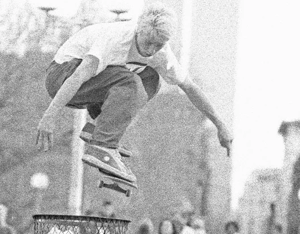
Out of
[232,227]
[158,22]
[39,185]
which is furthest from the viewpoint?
[232,227]

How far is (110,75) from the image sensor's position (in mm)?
7355

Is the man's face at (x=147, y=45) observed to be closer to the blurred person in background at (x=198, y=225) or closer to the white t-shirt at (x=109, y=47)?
the white t-shirt at (x=109, y=47)

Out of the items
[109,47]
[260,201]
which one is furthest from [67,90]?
[260,201]

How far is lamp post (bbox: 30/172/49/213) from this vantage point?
408 inches

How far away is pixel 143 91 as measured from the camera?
24.3 ft

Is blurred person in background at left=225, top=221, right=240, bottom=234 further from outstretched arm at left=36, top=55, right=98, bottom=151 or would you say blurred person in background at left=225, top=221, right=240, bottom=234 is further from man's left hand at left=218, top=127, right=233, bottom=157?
outstretched arm at left=36, top=55, right=98, bottom=151

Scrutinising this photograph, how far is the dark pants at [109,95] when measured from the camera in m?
7.23

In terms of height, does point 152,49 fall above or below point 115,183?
above

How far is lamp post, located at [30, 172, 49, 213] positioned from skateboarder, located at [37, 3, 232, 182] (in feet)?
9.17

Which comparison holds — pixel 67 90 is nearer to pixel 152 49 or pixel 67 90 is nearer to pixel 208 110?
pixel 152 49

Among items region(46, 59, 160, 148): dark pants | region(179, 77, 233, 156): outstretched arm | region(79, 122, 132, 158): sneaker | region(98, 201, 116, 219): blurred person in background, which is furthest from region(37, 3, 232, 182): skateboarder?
region(98, 201, 116, 219): blurred person in background

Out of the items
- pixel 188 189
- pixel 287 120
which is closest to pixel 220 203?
pixel 188 189

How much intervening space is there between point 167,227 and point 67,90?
11.2 ft

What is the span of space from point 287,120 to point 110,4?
2.05 meters
